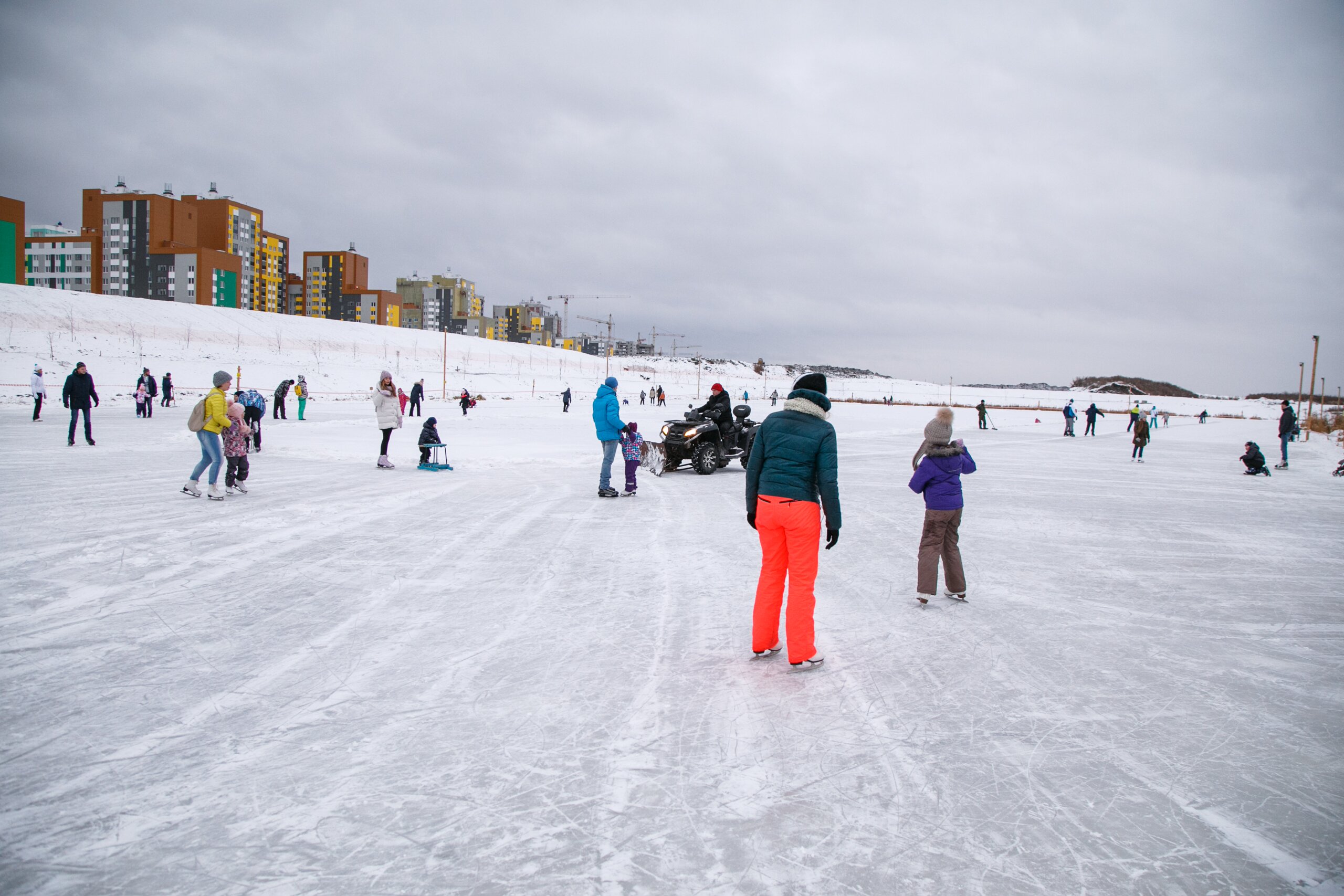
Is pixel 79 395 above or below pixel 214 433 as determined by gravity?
above

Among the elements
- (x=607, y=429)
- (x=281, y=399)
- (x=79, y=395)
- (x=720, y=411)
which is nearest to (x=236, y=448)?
(x=607, y=429)

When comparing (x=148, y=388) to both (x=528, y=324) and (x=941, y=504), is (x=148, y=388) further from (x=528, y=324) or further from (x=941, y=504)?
(x=528, y=324)

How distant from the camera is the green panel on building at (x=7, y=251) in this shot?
2391 inches

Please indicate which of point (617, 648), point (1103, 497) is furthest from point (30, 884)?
point (1103, 497)

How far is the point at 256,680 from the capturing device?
406 centimetres

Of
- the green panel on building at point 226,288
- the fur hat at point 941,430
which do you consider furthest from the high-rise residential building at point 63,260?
the fur hat at point 941,430

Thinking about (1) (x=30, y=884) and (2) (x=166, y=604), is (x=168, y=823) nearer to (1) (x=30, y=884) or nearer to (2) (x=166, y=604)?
(1) (x=30, y=884)

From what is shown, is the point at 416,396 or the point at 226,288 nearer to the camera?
the point at 416,396

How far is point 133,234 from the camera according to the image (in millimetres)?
89875

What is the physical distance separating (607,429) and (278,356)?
5756 centimetres

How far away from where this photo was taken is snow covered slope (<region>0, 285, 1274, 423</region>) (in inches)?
1729

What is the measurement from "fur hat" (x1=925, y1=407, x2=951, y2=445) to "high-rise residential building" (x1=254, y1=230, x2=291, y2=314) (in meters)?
123

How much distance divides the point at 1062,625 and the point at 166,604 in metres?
6.57

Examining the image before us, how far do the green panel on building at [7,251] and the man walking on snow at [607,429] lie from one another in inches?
2892
